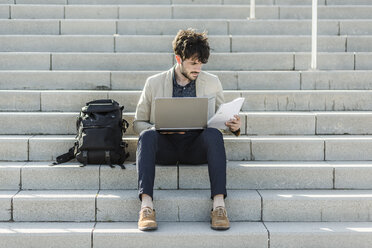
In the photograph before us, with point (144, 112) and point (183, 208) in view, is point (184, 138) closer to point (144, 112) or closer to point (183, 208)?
point (144, 112)

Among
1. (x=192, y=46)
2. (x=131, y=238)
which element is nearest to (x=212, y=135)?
(x=192, y=46)

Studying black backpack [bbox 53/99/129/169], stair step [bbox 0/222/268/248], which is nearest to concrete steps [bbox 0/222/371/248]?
stair step [bbox 0/222/268/248]

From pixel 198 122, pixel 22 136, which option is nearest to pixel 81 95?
pixel 22 136

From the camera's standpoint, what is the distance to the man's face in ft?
13.2

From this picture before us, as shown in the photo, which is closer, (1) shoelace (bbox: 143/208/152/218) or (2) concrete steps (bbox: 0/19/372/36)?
(1) shoelace (bbox: 143/208/152/218)

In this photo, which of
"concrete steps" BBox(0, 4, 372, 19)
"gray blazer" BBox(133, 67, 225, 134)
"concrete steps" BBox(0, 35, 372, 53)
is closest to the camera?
"gray blazer" BBox(133, 67, 225, 134)

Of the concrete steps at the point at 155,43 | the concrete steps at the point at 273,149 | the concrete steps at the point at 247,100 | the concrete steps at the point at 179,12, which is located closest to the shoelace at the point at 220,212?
the concrete steps at the point at 273,149

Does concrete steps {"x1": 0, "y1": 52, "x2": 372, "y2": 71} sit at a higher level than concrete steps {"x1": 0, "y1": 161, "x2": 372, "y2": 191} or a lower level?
higher

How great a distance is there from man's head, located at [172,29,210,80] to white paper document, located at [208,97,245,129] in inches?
16.2

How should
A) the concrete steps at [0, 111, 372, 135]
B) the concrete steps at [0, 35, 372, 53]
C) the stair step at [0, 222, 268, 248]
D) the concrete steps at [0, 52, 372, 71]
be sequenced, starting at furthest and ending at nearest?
the concrete steps at [0, 35, 372, 53], the concrete steps at [0, 52, 372, 71], the concrete steps at [0, 111, 372, 135], the stair step at [0, 222, 268, 248]

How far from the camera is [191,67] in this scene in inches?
159

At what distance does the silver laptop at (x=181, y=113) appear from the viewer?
→ 3762mm

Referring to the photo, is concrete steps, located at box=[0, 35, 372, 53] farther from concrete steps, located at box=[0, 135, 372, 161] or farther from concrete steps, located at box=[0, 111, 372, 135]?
concrete steps, located at box=[0, 135, 372, 161]

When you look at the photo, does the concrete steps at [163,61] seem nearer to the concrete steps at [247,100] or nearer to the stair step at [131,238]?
the concrete steps at [247,100]
